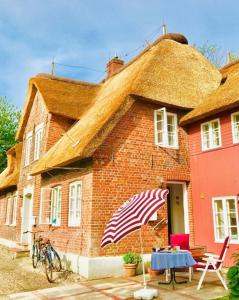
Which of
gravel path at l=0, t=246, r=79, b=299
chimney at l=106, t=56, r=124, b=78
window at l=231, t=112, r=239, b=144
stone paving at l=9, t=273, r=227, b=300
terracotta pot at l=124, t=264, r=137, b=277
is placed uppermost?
chimney at l=106, t=56, r=124, b=78

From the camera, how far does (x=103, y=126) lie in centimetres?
1059

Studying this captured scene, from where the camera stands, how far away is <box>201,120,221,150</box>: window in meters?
11.6

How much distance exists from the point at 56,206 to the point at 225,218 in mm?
6589

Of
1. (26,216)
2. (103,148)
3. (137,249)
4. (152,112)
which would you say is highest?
(152,112)

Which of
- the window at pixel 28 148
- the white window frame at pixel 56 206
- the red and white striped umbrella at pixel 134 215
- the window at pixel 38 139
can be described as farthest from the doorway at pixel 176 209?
the window at pixel 28 148

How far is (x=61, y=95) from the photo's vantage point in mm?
16453

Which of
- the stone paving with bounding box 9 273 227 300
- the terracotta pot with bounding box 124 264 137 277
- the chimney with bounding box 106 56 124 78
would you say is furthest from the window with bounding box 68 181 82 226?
the chimney with bounding box 106 56 124 78

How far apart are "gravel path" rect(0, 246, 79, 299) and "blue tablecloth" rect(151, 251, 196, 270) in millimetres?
2943

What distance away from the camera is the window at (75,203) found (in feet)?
36.5

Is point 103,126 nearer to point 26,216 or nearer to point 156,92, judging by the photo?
point 156,92

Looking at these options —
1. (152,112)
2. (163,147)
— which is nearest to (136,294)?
(163,147)

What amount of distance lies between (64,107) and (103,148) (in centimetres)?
570

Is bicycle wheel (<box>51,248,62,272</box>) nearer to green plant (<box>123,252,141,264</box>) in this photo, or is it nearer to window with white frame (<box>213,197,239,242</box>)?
green plant (<box>123,252,141,264</box>)

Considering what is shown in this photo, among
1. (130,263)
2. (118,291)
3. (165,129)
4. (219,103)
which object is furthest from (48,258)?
(219,103)
